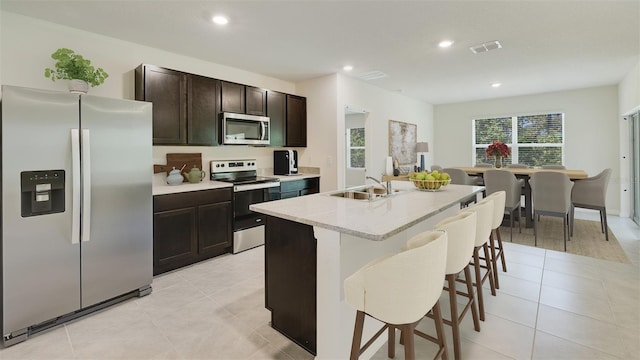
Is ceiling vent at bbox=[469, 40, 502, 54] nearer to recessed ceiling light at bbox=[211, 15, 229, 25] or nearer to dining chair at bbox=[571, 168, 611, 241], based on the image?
dining chair at bbox=[571, 168, 611, 241]

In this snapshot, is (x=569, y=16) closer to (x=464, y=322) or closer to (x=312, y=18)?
(x=312, y=18)

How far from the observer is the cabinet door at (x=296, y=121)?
468cm

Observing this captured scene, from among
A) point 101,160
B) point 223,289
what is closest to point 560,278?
point 223,289

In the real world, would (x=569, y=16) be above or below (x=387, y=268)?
above

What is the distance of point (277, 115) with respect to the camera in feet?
14.7

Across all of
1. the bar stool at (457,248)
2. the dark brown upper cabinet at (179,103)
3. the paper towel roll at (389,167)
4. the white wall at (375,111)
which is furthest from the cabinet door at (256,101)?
the bar stool at (457,248)

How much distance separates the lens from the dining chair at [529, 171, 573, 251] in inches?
150

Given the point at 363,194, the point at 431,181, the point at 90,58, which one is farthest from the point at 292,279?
the point at 90,58

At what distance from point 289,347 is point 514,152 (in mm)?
6810

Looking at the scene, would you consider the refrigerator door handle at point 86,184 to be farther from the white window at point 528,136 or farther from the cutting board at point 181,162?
the white window at point 528,136

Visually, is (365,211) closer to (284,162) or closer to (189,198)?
(189,198)

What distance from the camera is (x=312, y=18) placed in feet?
8.95

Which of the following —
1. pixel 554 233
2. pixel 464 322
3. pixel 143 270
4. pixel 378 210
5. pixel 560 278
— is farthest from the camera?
pixel 554 233

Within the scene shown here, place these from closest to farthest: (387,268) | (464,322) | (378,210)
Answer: (387,268) → (378,210) → (464,322)
